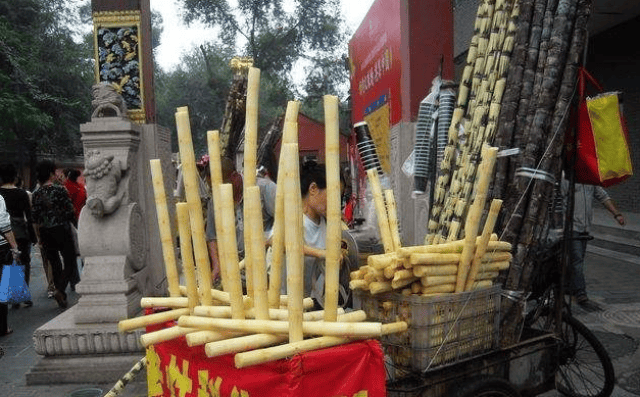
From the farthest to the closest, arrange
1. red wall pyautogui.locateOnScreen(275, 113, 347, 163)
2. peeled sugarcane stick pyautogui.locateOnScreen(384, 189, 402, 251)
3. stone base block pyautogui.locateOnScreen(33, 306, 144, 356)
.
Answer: red wall pyautogui.locateOnScreen(275, 113, 347, 163), stone base block pyautogui.locateOnScreen(33, 306, 144, 356), peeled sugarcane stick pyautogui.locateOnScreen(384, 189, 402, 251)

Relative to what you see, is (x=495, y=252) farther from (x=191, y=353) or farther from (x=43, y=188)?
(x=43, y=188)

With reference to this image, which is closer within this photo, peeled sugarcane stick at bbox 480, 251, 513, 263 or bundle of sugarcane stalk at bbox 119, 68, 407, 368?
bundle of sugarcane stalk at bbox 119, 68, 407, 368

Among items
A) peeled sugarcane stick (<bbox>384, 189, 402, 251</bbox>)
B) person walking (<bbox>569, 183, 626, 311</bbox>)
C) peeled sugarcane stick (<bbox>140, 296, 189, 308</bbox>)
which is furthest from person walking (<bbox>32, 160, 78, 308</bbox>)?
person walking (<bbox>569, 183, 626, 311</bbox>)

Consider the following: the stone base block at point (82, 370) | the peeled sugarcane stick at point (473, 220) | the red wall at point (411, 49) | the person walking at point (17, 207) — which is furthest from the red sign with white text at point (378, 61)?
the person walking at point (17, 207)

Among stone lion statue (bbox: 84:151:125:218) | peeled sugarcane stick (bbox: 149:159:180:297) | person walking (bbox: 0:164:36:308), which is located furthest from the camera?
person walking (bbox: 0:164:36:308)

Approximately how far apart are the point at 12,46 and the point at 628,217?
1914cm

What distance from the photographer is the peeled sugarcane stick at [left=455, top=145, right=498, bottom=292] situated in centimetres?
261

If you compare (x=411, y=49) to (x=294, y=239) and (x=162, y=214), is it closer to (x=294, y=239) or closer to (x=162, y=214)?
(x=162, y=214)

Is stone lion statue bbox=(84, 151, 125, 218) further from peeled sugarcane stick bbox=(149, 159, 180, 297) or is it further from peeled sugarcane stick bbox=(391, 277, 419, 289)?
peeled sugarcane stick bbox=(391, 277, 419, 289)

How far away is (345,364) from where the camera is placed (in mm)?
2002

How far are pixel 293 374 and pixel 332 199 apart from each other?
626 millimetres

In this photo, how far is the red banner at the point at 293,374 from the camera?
190cm

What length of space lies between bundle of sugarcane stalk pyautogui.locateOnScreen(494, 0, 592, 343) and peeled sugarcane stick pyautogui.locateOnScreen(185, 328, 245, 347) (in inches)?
69.5

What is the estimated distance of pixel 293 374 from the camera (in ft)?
6.13
